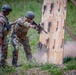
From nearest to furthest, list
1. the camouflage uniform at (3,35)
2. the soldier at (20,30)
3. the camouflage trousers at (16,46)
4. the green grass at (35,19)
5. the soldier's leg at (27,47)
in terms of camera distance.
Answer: the camouflage uniform at (3,35), the green grass at (35,19), the soldier at (20,30), the camouflage trousers at (16,46), the soldier's leg at (27,47)

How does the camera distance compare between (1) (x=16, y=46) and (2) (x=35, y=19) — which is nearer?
(1) (x=16, y=46)

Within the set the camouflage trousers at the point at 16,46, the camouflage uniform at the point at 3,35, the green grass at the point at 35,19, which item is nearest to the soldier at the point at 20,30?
the camouflage trousers at the point at 16,46

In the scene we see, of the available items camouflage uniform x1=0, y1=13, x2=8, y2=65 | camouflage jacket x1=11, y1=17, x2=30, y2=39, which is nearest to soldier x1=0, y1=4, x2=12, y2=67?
camouflage uniform x1=0, y1=13, x2=8, y2=65

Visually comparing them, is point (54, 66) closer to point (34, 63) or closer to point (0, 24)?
point (34, 63)

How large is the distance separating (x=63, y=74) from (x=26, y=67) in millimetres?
932

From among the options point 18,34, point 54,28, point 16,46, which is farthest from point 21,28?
point 54,28

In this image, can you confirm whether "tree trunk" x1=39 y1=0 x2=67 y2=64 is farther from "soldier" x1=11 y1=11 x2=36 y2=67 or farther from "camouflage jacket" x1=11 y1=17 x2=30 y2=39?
"camouflage jacket" x1=11 y1=17 x2=30 y2=39

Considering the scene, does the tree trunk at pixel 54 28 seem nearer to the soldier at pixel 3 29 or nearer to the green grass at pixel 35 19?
the green grass at pixel 35 19

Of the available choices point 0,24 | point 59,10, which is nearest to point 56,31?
point 59,10

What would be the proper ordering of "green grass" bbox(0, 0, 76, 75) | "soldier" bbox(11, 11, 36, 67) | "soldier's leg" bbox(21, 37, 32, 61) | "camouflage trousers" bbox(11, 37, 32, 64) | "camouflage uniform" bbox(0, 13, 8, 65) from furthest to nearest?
"soldier's leg" bbox(21, 37, 32, 61), "camouflage trousers" bbox(11, 37, 32, 64), "soldier" bbox(11, 11, 36, 67), "green grass" bbox(0, 0, 76, 75), "camouflage uniform" bbox(0, 13, 8, 65)

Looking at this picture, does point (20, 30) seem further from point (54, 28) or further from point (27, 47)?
point (54, 28)

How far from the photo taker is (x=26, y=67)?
9.07m

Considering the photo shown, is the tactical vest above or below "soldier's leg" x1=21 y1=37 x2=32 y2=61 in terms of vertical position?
above

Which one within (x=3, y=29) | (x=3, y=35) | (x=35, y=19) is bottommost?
(x=3, y=35)
